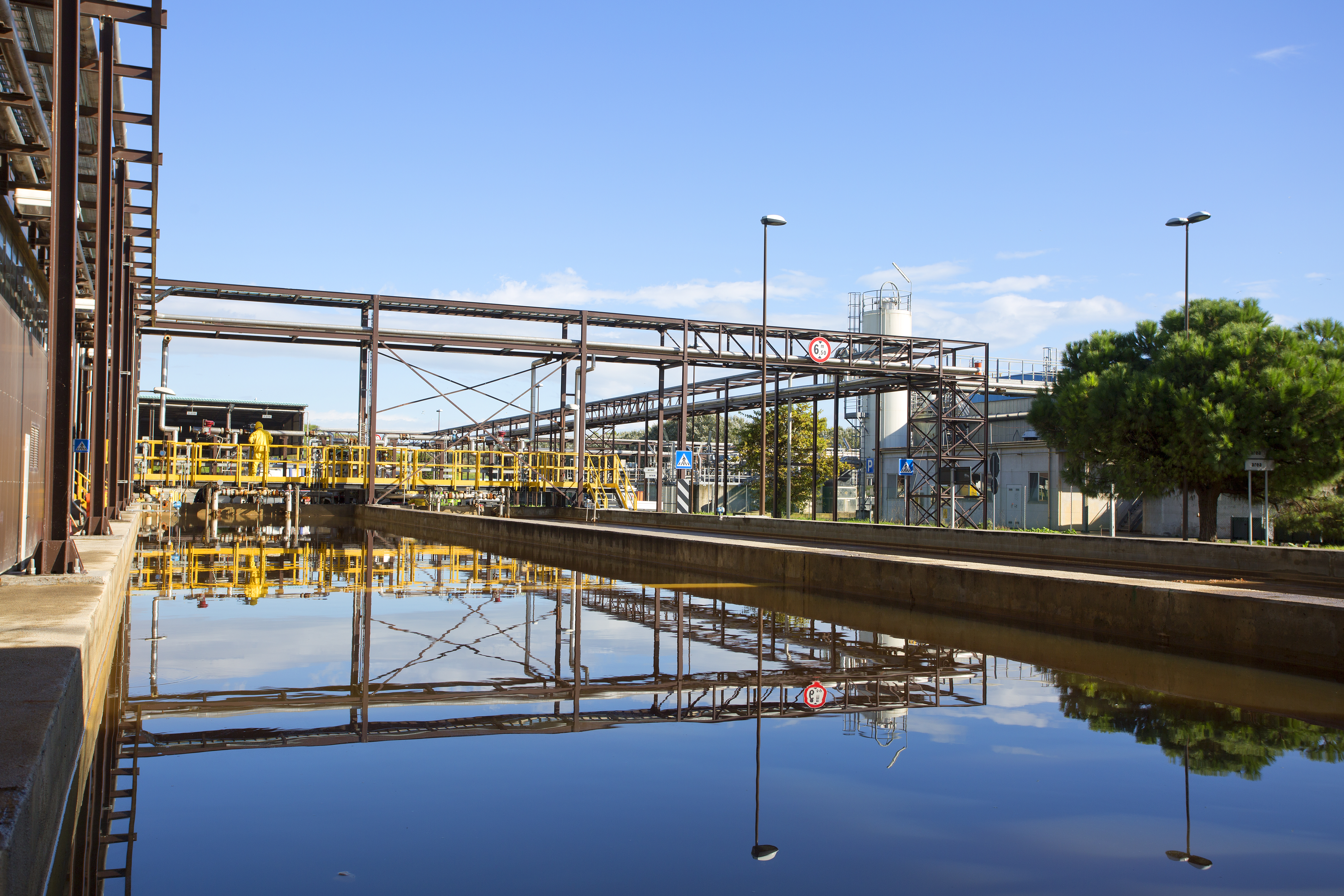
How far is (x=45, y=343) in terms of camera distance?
19422mm

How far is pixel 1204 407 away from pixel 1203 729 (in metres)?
26.6

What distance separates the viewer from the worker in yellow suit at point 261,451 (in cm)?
3916

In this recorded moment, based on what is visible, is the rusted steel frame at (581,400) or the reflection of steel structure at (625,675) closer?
the reflection of steel structure at (625,675)

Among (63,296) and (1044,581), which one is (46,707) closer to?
(63,296)

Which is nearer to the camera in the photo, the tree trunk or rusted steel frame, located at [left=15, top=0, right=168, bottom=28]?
rusted steel frame, located at [left=15, top=0, right=168, bottom=28]

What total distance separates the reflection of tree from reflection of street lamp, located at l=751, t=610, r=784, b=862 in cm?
221

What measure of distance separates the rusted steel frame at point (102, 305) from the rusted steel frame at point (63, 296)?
387 centimetres

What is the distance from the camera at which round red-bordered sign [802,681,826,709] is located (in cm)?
781

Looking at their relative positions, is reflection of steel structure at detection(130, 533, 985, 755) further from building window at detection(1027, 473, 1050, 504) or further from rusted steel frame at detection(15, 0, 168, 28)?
building window at detection(1027, 473, 1050, 504)

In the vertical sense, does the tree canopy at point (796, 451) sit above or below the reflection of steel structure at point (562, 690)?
above

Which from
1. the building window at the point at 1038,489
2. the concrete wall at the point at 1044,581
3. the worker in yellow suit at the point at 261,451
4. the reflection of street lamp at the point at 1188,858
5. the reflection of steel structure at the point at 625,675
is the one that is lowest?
the reflection of steel structure at the point at 625,675

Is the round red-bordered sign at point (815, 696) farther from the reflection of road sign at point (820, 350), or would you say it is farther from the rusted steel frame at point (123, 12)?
the reflection of road sign at point (820, 350)

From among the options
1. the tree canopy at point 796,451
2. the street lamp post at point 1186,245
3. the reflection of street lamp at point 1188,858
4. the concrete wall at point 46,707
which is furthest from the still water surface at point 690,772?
the tree canopy at point 796,451

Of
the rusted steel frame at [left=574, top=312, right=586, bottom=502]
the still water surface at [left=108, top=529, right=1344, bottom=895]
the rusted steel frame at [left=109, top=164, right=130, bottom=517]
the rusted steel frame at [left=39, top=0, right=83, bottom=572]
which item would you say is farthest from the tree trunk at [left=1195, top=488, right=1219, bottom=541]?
the rusted steel frame at [left=39, top=0, right=83, bottom=572]
